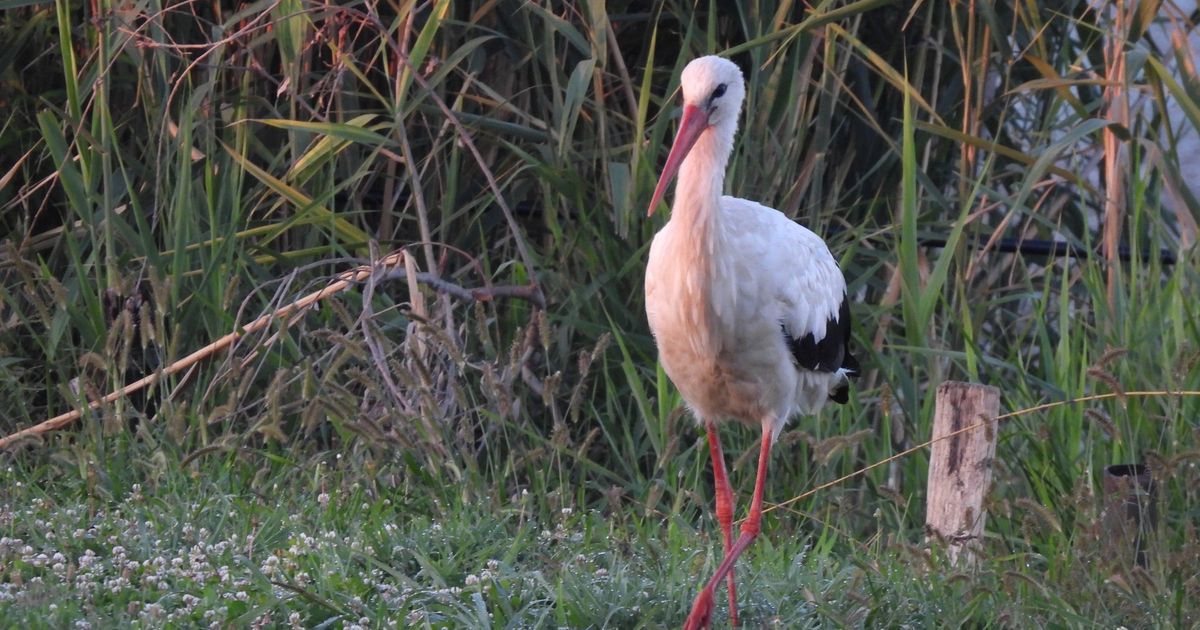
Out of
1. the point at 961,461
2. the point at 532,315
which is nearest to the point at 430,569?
the point at 961,461

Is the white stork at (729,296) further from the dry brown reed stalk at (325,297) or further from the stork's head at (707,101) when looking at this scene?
the dry brown reed stalk at (325,297)

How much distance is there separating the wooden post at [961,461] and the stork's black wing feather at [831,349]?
35 cm

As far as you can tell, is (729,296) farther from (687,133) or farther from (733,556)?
(733,556)

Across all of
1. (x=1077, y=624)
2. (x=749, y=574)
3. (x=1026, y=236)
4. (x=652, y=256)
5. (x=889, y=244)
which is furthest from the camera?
(x=1026, y=236)

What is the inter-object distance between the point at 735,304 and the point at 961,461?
0.66 meters

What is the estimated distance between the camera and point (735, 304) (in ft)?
12.8

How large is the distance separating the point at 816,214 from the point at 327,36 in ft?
5.31

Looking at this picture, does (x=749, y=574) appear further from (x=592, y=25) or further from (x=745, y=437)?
(x=592, y=25)

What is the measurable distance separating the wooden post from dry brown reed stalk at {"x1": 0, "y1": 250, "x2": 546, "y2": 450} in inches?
50.3

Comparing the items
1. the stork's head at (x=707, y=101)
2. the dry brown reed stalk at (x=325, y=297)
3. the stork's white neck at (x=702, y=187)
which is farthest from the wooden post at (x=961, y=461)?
the dry brown reed stalk at (x=325, y=297)

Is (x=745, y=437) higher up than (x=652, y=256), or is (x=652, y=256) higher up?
(x=652, y=256)

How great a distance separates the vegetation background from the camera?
11.3 ft

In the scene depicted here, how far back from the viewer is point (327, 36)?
498 cm

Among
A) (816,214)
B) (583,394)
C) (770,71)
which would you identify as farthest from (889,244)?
(583,394)
